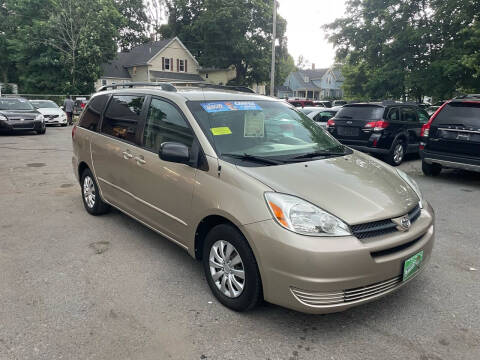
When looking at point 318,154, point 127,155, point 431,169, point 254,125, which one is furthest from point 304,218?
point 431,169

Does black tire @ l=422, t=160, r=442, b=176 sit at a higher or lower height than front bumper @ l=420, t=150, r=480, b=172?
lower

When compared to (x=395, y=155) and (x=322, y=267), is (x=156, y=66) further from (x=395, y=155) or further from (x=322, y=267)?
(x=322, y=267)

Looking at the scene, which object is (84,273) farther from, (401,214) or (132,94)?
(401,214)

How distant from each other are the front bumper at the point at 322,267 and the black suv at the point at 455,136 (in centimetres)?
560

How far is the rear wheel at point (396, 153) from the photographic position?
31.9ft

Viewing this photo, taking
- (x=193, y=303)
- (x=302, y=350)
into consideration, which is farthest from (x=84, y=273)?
(x=302, y=350)

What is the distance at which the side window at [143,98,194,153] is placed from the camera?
362cm

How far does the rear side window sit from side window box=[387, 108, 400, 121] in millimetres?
1801

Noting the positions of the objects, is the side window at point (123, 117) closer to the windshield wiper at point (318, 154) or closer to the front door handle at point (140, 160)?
the front door handle at point (140, 160)

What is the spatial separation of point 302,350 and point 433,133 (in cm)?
664

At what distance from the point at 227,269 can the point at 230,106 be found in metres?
1.62

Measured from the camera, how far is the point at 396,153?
32.6 feet

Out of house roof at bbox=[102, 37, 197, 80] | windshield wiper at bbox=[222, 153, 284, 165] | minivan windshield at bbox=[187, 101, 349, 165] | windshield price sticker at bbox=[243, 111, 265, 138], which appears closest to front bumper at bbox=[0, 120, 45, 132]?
minivan windshield at bbox=[187, 101, 349, 165]

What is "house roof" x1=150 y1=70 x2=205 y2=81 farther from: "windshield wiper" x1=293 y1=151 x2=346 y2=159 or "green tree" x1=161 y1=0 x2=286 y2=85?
"windshield wiper" x1=293 y1=151 x2=346 y2=159
